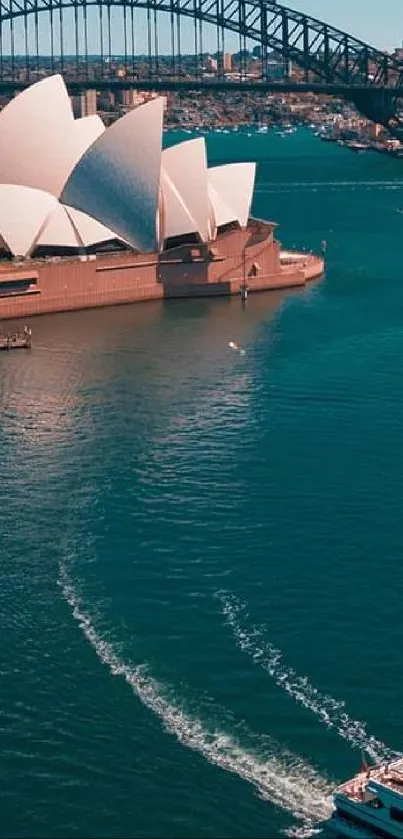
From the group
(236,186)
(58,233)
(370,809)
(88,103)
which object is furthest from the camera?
(88,103)

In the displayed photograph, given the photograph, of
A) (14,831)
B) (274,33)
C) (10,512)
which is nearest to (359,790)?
(14,831)

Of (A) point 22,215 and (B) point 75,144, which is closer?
(A) point 22,215

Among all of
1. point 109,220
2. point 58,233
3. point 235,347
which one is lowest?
point 235,347

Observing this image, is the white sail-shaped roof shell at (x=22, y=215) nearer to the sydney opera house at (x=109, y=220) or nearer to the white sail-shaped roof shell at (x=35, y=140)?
the sydney opera house at (x=109, y=220)

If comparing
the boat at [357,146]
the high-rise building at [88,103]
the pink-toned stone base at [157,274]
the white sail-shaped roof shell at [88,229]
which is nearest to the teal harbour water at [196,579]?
the pink-toned stone base at [157,274]

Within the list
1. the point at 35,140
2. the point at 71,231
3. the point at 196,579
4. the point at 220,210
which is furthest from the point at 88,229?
the point at 196,579

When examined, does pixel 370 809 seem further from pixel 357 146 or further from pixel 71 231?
pixel 357 146

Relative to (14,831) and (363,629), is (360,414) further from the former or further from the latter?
(14,831)
